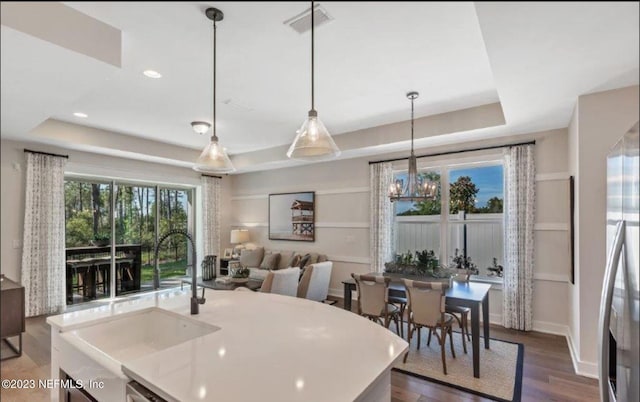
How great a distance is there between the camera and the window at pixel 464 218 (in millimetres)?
4418

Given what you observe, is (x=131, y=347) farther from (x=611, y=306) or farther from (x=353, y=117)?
(x=353, y=117)

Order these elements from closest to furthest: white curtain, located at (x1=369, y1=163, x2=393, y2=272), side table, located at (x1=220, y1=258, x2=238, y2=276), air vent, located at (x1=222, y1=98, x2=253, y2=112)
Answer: air vent, located at (x1=222, y1=98, x2=253, y2=112) → white curtain, located at (x1=369, y1=163, x2=393, y2=272) → side table, located at (x1=220, y1=258, x2=238, y2=276)

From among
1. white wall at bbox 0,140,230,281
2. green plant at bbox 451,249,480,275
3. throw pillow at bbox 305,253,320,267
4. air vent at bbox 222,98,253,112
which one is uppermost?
air vent at bbox 222,98,253,112

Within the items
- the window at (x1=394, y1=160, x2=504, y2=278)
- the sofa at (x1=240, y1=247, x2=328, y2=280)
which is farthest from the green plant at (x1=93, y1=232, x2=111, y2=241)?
the window at (x1=394, y1=160, x2=504, y2=278)

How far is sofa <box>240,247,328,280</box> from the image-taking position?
5.64 metres

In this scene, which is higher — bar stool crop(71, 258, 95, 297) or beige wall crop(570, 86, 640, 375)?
beige wall crop(570, 86, 640, 375)

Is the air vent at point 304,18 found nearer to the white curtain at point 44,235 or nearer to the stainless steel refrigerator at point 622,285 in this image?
the stainless steel refrigerator at point 622,285

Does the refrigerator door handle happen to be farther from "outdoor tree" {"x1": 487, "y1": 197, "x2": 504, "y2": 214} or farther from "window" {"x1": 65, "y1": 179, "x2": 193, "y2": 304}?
"window" {"x1": 65, "y1": 179, "x2": 193, "y2": 304}

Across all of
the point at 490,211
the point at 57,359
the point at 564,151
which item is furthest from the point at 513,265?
the point at 57,359

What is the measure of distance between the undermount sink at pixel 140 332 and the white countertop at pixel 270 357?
5cm

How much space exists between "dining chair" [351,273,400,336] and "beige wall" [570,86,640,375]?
1.62 m

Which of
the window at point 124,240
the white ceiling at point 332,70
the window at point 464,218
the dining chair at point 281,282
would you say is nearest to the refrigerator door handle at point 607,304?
the white ceiling at point 332,70

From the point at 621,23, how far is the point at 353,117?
3780 millimetres

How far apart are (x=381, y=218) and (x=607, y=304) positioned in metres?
3.89
